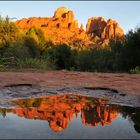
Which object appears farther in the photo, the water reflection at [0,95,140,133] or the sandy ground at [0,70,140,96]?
the sandy ground at [0,70,140,96]

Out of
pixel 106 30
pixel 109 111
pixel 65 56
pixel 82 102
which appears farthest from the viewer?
pixel 106 30

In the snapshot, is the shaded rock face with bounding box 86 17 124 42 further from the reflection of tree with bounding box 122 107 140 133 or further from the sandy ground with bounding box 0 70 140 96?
the reflection of tree with bounding box 122 107 140 133

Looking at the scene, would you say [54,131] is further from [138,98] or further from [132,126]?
[138,98]

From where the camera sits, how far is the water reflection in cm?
410

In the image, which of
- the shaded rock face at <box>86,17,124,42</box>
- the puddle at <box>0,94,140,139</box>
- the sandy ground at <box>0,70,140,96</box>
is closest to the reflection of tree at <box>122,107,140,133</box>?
the puddle at <box>0,94,140,139</box>

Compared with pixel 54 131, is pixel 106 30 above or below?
above

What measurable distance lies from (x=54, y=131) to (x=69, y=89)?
4.16 metres

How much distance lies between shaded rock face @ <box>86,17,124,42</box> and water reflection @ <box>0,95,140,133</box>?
4340 inches

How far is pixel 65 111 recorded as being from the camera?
4738 mm

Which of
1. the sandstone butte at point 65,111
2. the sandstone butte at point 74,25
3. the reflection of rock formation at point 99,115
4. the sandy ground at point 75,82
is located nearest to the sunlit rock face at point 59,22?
the sandstone butte at point 74,25

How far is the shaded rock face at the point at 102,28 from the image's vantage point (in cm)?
11789

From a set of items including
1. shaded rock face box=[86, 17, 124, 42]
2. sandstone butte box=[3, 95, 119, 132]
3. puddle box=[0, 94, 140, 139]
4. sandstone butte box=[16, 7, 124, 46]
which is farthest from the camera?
shaded rock face box=[86, 17, 124, 42]

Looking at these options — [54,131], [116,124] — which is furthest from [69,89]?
[54,131]

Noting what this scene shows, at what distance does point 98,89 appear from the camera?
7664mm
